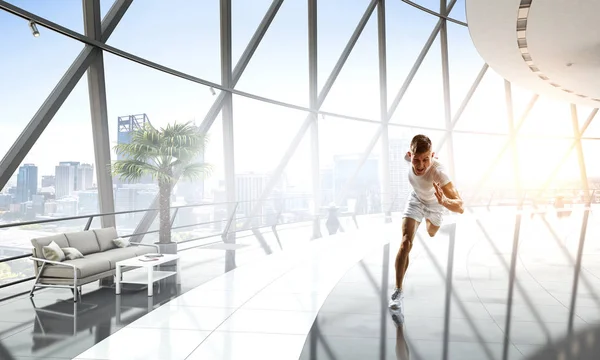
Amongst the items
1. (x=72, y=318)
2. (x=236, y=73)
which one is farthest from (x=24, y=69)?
(x=236, y=73)

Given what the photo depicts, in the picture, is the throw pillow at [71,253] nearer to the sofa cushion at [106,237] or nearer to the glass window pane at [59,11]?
the sofa cushion at [106,237]

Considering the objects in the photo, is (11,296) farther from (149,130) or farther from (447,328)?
(447,328)

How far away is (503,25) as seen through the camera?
7.05 metres

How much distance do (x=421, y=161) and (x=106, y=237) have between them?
414 cm

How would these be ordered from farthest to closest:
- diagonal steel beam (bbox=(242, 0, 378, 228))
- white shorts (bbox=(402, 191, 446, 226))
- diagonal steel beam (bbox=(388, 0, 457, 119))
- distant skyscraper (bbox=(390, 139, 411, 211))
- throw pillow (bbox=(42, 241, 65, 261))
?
diagonal steel beam (bbox=(388, 0, 457, 119)), distant skyscraper (bbox=(390, 139, 411, 211)), diagonal steel beam (bbox=(242, 0, 378, 228)), throw pillow (bbox=(42, 241, 65, 261)), white shorts (bbox=(402, 191, 446, 226))

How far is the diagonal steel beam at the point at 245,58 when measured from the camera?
8664mm

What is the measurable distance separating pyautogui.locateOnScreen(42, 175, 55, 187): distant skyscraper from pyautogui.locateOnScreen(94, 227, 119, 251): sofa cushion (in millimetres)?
911

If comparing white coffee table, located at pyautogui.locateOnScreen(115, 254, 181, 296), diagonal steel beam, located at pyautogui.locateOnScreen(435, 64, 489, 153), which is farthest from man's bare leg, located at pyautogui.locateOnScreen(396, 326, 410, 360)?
diagonal steel beam, located at pyautogui.locateOnScreen(435, 64, 489, 153)

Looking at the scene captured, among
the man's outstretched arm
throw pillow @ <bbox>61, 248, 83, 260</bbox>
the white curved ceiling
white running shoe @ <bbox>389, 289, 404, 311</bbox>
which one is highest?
the white curved ceiling

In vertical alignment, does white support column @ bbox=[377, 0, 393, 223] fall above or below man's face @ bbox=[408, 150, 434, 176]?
above

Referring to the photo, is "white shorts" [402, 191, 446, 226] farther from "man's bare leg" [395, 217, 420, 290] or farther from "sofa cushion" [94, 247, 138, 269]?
"sofa cushion" [94, 247, 138, 269]

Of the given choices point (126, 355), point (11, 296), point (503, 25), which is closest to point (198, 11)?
point (503, 25)

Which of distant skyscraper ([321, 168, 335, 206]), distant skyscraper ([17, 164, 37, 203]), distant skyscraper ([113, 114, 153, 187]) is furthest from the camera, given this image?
distant skyscraper ([321, 168, 335, 206])

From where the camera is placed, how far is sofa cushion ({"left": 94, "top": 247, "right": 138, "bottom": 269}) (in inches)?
200
